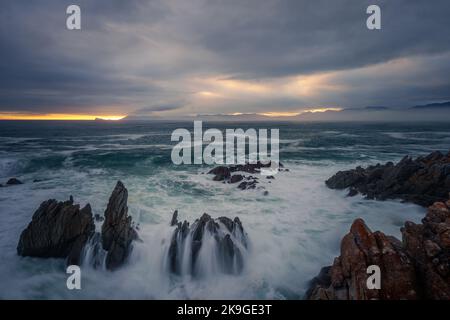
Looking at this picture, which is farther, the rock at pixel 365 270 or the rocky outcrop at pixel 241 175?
the rocky outcrop at pixel 241 175

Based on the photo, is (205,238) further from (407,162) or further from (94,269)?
(407,162)

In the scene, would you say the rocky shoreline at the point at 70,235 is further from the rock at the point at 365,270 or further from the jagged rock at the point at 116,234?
the rock at the point at 365,270

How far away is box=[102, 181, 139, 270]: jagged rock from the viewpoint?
44.2ft

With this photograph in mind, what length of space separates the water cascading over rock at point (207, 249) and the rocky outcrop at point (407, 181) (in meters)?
14.5

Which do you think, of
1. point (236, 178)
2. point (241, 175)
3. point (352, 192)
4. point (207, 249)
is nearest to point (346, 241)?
point (207, 249)

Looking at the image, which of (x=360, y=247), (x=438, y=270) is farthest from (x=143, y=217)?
(x=438, y=270)

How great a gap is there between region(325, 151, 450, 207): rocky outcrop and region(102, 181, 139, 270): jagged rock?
1999cm

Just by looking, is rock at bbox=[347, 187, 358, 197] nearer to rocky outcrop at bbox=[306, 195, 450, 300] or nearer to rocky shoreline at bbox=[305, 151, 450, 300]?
rocky shoreline at bbox=[305, 151, 450, 300]

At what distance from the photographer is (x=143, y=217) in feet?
63.2

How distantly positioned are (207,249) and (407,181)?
19.3 metres

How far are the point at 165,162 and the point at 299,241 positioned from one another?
31.1m

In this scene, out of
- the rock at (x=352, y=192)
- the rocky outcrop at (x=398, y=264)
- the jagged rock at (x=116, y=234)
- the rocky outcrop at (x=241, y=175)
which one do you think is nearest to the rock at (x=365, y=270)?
the rocky outcrop at (x=398, y=264)

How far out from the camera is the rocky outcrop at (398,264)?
7.90 metres
